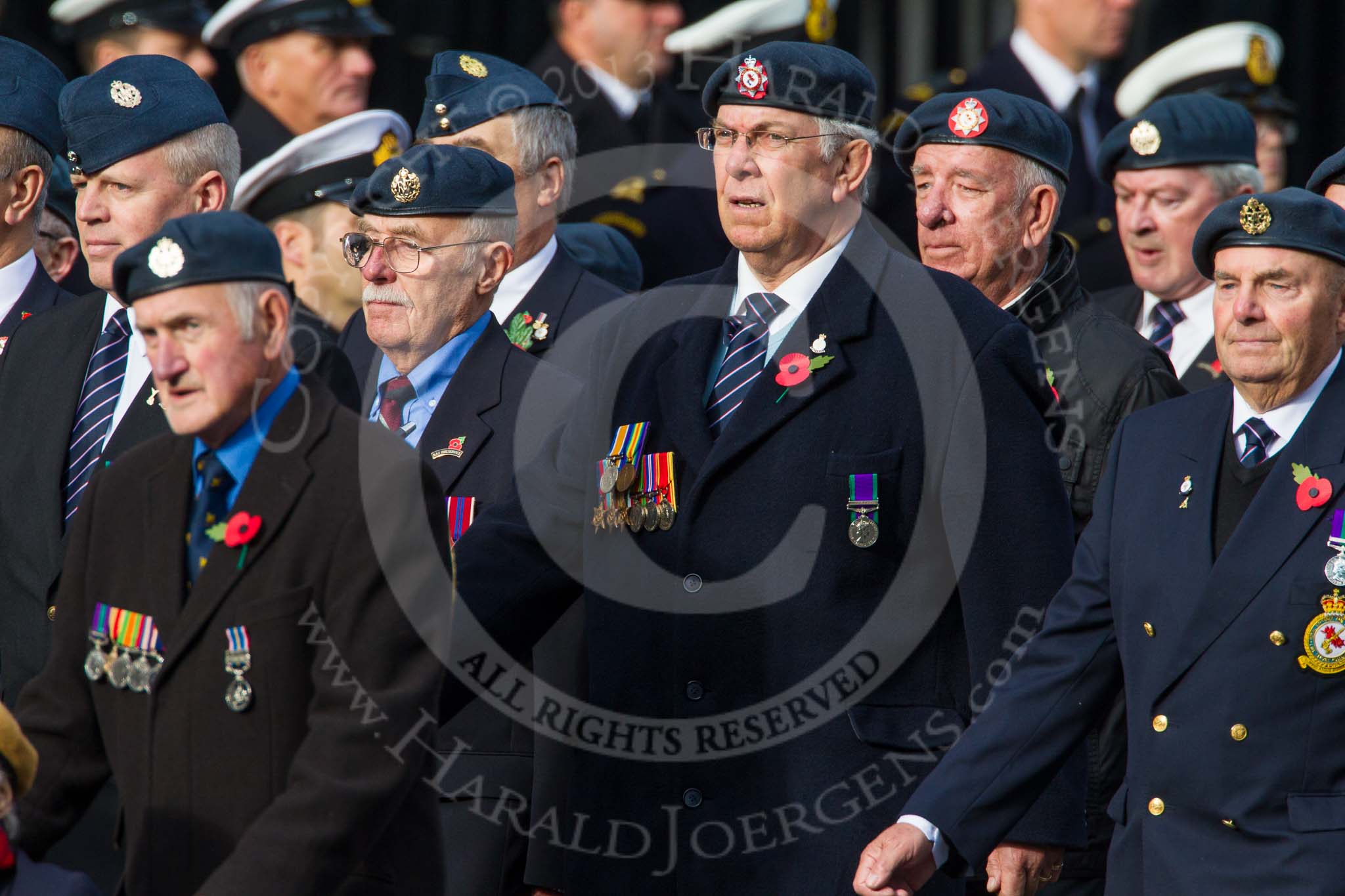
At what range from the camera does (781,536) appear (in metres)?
4.29

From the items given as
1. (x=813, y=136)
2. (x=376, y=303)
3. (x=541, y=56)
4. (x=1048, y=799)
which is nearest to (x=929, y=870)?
(x=1048, y=799)

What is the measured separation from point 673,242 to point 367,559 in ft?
12.7

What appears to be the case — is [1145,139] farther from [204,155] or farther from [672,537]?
[204,155]

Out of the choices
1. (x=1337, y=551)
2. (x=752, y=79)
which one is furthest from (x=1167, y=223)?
(x=1337, y=551)

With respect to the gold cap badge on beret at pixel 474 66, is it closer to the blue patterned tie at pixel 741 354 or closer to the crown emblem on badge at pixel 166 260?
the blue patterned tie at pixel 741 354

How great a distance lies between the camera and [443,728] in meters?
4.71

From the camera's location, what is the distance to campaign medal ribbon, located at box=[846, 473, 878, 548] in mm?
4211

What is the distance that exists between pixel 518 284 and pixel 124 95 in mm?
1213

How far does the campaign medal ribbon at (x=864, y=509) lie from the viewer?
4211mm

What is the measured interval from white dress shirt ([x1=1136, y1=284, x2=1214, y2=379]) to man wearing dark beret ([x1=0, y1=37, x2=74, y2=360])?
2.94 metres

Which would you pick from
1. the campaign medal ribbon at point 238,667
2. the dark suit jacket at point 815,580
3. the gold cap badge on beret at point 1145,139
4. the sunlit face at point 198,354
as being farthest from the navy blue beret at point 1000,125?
the campaign medal ribbon at point 238,667

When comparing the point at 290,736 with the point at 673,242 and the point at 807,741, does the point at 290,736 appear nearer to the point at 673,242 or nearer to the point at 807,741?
the point at 807,741

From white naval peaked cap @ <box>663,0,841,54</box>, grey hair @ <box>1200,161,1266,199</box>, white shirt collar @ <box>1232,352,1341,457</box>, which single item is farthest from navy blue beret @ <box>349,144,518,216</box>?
white naval peaked cap @ <box>663,0,841,54</box>

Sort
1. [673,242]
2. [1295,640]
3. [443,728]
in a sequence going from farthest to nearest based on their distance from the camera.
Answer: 1. [673,242]
2. [443,728]
3. [1295,640]
